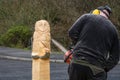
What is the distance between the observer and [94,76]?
4738 millimetres

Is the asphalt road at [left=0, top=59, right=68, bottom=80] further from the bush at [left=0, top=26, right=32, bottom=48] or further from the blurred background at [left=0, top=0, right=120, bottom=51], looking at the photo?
the blurred background at [left=0, top=0, right=120, bottom=51]

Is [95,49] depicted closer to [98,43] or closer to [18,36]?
[98,43]

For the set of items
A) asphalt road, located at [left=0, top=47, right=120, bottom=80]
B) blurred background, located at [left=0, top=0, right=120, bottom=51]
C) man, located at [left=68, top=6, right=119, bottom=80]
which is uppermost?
man, located at [left=68, top=6, right=119, bottom=80]

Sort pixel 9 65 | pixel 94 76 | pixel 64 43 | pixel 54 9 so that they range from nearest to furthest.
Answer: pixel 94 76
pixel 9 65
pixel 64 43
pixel 54 9

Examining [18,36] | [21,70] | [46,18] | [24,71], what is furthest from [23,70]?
[46,18]

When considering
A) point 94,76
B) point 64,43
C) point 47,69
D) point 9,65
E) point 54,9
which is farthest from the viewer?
point 54,9

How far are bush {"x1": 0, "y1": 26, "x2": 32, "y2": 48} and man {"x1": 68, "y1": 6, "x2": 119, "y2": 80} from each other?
55.6 ft

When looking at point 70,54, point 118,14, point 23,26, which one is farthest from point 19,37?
point 70,54

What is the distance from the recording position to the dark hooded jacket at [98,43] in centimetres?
476

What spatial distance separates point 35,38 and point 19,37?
13973mm

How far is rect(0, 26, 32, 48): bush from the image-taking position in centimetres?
2181

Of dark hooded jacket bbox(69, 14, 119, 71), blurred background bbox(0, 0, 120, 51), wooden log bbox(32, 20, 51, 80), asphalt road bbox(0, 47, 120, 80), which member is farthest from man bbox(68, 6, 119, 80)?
blurred background bbox(0, 0, 120, 51)

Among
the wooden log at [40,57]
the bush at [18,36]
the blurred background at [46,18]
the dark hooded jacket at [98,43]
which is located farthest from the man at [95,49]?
the bush at [18,36]

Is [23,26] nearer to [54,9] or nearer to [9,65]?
[54,9]
